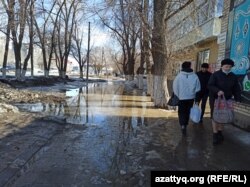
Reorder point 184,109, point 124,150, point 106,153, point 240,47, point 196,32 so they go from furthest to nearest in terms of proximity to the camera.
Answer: point 196,32 < point 240,47 < point 184,109 < point 124,150 < point 106,153

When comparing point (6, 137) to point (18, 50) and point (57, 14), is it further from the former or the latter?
point (57, 14)

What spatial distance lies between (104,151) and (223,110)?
7.80 ft

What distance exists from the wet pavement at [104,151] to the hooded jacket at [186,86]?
0.93 metres

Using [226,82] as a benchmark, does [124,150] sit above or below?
below

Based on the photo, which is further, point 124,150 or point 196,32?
point 196,32

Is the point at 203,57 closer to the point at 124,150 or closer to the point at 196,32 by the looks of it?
the point at 196,32

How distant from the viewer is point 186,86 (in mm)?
9148

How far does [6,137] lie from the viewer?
8047 mm

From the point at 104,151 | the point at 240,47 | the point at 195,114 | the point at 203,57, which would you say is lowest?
the point at 104,151

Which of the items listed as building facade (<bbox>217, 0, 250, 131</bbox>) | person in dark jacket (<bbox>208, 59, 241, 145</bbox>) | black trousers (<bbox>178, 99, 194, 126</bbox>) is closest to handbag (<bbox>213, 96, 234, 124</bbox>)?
person in dark jacket (<bbox>208, 59, 241, 145</bbox>)

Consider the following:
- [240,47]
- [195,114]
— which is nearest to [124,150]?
[195,114]

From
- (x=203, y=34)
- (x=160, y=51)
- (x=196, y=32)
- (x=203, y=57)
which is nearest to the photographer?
(x=160, y=51)

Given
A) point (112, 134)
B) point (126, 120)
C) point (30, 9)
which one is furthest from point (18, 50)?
point (112, 134)

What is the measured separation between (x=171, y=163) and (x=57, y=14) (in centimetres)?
3820
